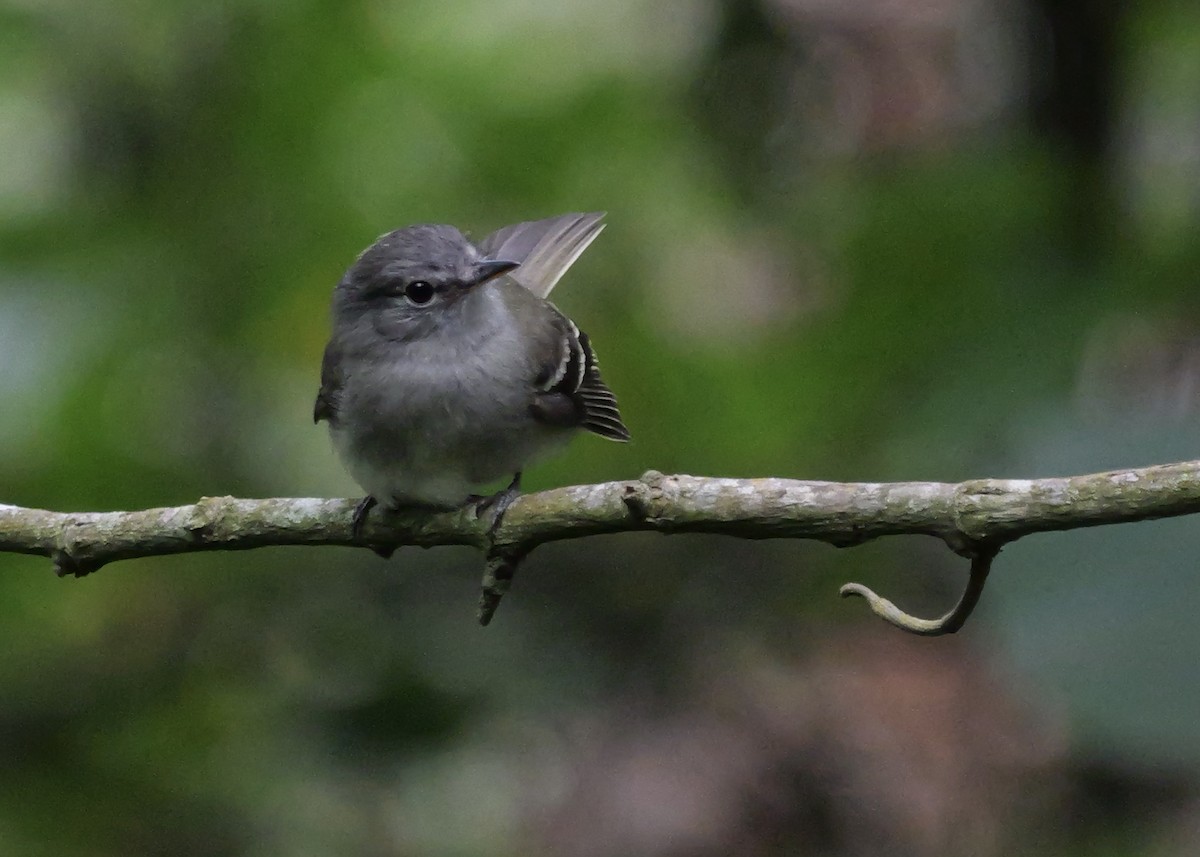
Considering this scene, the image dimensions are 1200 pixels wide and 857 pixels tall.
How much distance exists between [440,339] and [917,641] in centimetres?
211

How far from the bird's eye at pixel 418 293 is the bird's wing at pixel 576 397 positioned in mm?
394

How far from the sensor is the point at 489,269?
3.95 metres

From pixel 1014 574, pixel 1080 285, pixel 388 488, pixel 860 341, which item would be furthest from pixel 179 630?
pixel 1080 285

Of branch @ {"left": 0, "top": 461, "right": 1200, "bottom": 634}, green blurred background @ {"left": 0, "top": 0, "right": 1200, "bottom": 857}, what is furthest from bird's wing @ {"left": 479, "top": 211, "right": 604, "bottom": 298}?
branch @ {"left": 0, "top": 461, "right": 1200, "bottom": 634}

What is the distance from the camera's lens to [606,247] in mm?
4965

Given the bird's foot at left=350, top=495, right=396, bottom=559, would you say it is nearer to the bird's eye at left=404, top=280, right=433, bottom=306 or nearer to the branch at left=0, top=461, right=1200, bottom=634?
the branch at left=0, top=461, right=1200, bottom=634

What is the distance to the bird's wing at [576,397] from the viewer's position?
3.94 meters

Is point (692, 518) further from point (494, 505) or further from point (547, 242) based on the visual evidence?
point (547, 242)

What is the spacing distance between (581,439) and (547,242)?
2.69 feet

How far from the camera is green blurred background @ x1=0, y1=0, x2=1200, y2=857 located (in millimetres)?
4090

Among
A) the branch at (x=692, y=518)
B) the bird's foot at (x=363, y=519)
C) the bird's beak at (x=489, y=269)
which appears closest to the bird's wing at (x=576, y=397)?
the bird's beak at (x=489, y=269)

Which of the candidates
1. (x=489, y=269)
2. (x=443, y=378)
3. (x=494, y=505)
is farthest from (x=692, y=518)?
(x=489, y=269)

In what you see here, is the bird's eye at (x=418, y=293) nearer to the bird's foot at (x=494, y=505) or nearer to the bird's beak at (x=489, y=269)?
the bird's beak at (x=489, y=269)

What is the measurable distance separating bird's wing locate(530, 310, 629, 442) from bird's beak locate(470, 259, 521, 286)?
303mm
